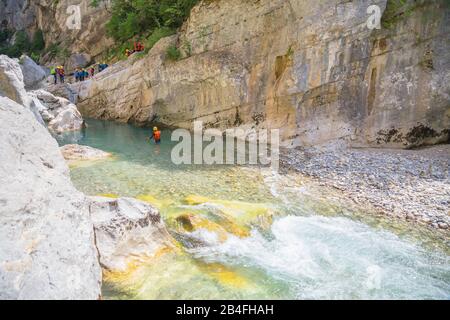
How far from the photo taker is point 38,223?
6039 mm

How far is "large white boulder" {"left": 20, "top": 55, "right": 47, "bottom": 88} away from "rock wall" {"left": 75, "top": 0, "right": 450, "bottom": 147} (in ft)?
49.4

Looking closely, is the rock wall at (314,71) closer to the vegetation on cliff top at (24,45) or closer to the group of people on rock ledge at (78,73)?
the group of people on rock ledge at (78,73)

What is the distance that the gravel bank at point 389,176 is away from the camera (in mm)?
10844

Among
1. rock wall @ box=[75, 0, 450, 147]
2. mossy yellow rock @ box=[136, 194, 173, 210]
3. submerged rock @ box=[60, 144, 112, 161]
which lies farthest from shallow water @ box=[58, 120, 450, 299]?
rock wall @ box=[75, 0, 450, 147]

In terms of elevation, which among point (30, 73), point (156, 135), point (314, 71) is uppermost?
point (30, 73)

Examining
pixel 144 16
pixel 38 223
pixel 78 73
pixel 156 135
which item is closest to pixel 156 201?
pixel 38 223

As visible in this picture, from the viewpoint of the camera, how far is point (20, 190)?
20.2ft

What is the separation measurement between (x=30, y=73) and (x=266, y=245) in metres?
30.0

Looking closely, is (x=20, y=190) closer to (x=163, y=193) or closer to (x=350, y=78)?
(x=163, y=193)

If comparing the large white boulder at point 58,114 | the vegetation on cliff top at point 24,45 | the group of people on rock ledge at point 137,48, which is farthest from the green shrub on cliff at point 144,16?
the vegetation on cliff top at point 24,45

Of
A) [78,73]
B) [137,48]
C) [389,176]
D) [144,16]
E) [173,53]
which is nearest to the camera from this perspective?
[389,176]

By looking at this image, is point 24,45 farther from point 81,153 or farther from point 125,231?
point 125,231

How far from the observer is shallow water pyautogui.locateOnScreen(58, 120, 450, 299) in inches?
273

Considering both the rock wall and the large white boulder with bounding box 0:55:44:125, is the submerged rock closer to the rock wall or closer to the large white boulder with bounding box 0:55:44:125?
the large white boulder with bounding box 0:55:44:125
